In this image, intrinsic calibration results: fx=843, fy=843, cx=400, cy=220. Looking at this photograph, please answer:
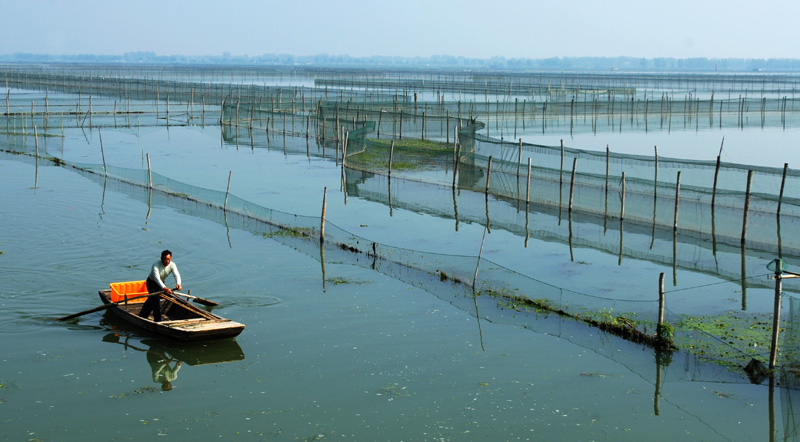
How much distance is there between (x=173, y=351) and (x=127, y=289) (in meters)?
2.31

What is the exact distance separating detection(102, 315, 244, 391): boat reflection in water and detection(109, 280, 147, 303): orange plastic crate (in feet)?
2.64

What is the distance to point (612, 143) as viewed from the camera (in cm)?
4453

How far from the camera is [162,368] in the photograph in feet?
40.9

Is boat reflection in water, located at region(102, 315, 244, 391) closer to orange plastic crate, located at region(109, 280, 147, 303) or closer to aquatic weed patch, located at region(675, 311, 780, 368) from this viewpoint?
orange plastic crate, located at region(109, 280, 147, 303)

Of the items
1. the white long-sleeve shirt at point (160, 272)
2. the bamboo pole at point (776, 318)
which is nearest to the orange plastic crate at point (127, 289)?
the white long-sleeve shirt at point (160, 272)

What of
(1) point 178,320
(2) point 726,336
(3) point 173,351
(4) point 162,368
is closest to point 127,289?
(1) point 178,320

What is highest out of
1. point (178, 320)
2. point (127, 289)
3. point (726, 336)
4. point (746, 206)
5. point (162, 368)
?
point (746, 206)

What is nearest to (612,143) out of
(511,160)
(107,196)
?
(511,160)

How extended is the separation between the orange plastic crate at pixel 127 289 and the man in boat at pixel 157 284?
643 mm

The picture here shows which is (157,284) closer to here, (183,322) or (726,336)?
(183,322)

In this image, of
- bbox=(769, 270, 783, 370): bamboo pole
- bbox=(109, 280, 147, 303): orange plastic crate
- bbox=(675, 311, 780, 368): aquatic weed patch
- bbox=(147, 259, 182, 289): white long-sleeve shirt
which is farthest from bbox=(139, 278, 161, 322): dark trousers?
bbox=(769, 270, 783, 370): bamboo pole

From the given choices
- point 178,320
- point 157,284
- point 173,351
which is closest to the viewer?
point 173,351

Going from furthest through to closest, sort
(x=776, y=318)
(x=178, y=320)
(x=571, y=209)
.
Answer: (x=571, y=209) → (x=178, y=320) → (x=776, y=318)

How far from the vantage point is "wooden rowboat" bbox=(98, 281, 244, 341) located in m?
12.9
